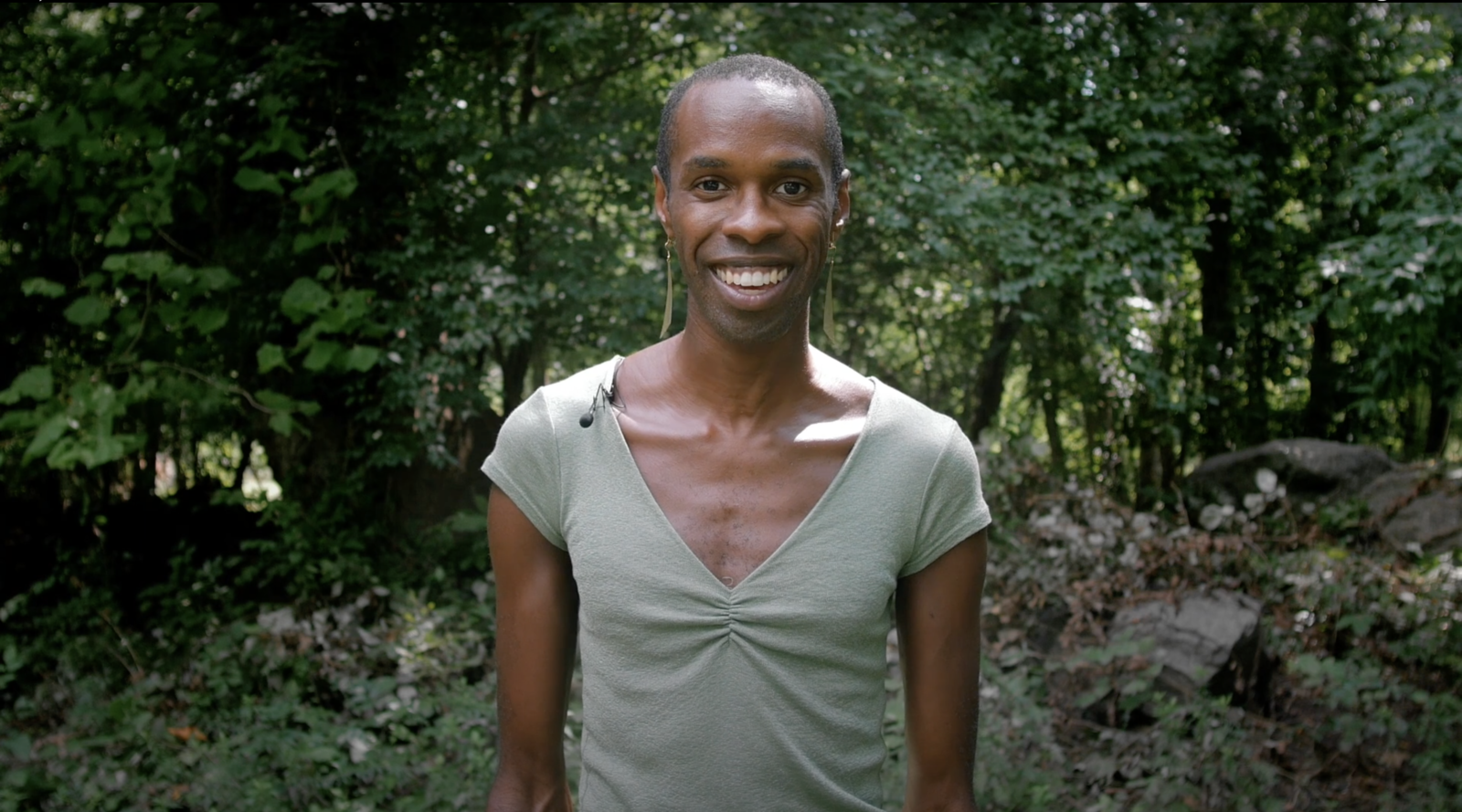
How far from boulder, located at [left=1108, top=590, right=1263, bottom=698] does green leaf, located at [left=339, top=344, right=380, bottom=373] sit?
3243 mm

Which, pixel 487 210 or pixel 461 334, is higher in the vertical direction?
pixel 487 210

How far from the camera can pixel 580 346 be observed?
563 cm

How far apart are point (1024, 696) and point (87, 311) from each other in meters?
4.14

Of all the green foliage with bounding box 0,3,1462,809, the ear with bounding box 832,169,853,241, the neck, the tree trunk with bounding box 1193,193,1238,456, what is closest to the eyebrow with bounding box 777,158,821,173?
the ear with bounding box 832,169,853,241

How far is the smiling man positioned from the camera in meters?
1.52

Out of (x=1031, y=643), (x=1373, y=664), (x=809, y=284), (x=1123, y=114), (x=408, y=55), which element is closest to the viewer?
(x=809, y=284)

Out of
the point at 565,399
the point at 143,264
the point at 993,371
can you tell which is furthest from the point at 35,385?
the point at 993,371

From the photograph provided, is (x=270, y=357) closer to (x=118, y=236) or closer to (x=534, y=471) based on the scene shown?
(x=118, y=236)

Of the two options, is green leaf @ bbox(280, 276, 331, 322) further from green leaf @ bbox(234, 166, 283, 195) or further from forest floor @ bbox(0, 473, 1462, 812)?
forest floor @ bbox(0, 473, 1462, 812)

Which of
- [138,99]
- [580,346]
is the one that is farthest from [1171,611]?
[138,99]

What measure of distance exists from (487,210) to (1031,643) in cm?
309

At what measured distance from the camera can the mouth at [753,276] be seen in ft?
5.09

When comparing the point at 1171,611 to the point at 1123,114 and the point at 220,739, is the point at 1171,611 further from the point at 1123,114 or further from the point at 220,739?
the point at 220,739

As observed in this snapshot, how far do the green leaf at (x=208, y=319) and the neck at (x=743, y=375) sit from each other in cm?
395
